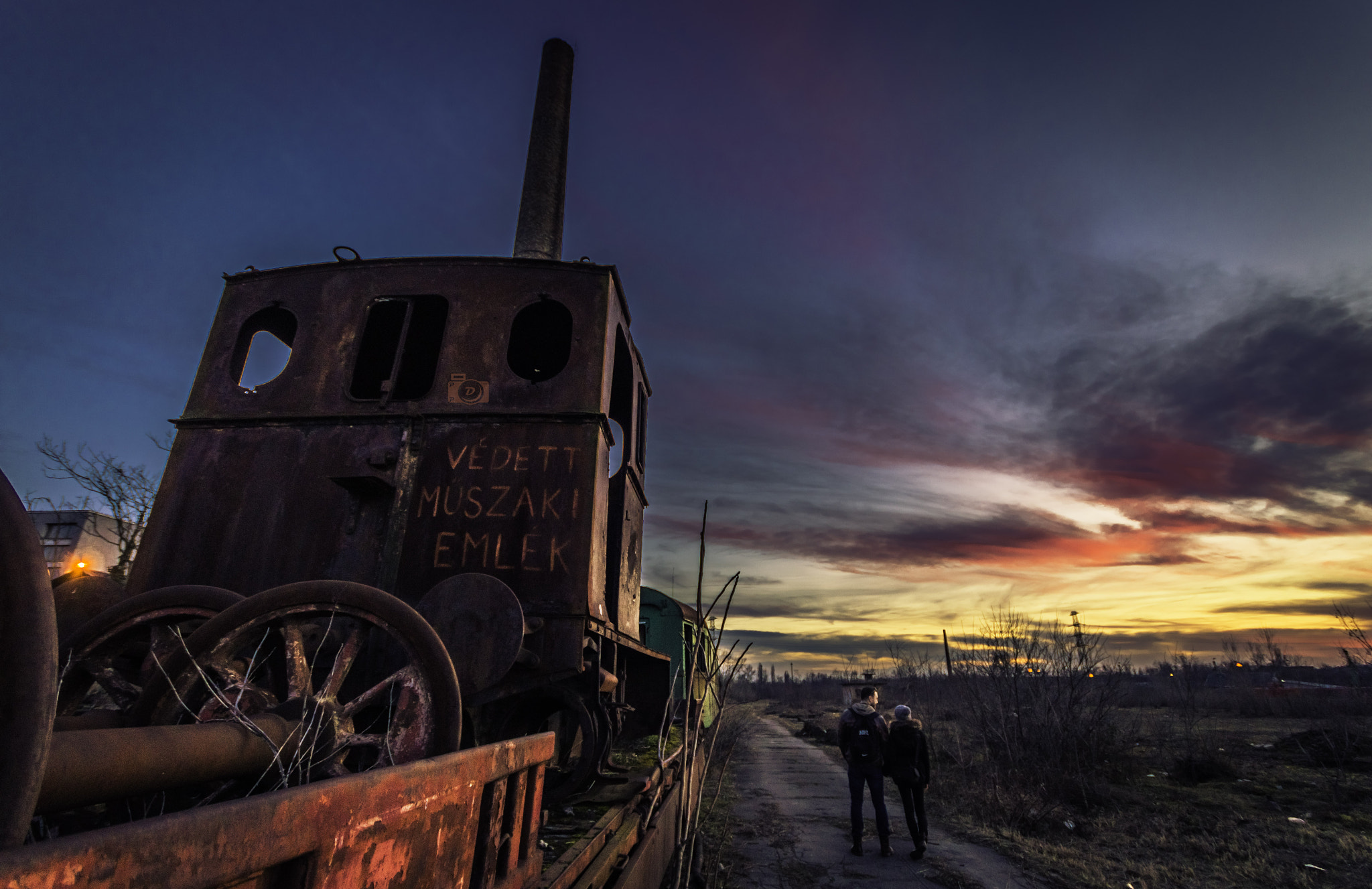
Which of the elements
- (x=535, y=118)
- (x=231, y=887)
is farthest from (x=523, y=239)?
(x=231, y=887)

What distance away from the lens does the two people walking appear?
7.66 metres

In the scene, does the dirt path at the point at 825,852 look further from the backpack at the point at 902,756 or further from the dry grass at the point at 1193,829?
the backpack at the point at 902,756

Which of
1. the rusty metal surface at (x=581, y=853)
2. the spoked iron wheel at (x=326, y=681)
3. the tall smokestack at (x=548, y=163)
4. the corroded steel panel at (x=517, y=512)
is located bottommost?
the rusty metal surface at (x=581, y=853)

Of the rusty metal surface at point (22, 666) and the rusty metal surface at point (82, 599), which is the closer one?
the rusty metal surface at point (22, 666)

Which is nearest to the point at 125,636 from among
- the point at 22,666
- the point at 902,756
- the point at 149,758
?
the point at 149,758

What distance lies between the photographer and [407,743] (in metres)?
2.26

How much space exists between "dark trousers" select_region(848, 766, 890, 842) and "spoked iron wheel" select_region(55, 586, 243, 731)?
7.14 m

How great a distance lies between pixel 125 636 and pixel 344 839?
234 cm

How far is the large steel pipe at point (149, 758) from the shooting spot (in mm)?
1318

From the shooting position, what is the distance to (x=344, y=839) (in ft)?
4.52

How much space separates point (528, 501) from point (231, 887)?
10.8 feet

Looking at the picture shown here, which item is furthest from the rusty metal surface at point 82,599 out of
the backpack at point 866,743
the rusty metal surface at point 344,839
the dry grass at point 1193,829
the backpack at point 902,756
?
the dry grass at point 1193,829

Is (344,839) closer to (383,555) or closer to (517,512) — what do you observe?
(517,512)

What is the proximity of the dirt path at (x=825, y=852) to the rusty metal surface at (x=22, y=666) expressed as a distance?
6919 millimetres
